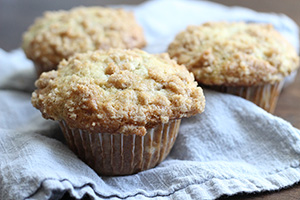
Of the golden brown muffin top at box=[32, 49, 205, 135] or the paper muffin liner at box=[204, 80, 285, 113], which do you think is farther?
the paper muffin liner at box=[204, 80, 285, 113]

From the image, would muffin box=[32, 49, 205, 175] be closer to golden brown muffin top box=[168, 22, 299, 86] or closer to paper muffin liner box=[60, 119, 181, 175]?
paper muffin liner box=[60, 119, 181, 175]

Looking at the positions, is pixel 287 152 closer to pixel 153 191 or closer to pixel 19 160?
pixel 153 191

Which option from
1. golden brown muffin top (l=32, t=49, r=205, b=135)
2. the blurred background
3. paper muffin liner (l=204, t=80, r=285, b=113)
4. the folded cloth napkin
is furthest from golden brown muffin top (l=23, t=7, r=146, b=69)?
the blurred background

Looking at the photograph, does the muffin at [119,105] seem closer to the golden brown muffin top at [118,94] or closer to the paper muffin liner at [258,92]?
the golden brown muffin top at [118,94]

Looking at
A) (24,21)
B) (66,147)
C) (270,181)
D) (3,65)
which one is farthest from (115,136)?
(24,21)

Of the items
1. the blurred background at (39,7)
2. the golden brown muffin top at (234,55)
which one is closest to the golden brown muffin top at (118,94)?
the golden brown muffin top at (234,55)
